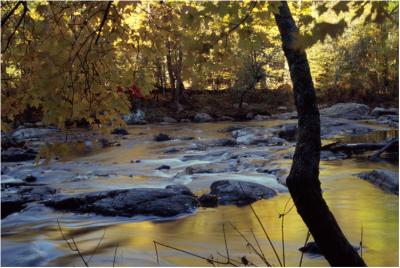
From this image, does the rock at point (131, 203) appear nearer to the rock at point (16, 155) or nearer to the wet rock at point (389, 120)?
the rock at point (16, 155)

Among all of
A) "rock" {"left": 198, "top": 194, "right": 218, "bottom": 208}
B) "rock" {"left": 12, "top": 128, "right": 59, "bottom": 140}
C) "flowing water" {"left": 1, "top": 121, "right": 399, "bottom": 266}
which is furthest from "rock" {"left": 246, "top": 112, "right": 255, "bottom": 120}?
"rock" {"left": 198, "top": 194, "right": 218, "bottom": 208}

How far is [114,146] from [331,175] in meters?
9.73

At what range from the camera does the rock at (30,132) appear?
2264 centimetres

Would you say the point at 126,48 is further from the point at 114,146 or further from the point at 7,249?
the point at 114,146

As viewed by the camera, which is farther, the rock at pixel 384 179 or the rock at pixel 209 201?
the rock at pixel 384 179

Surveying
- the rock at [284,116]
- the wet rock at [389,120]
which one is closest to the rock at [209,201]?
the wet rock at [389,120]

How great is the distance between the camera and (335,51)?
35.3 metres

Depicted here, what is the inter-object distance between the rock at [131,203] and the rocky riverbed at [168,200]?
19 mm

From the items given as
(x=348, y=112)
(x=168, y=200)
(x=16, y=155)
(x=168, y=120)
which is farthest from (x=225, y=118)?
(x=168, y=200)

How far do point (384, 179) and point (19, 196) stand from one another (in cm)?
727

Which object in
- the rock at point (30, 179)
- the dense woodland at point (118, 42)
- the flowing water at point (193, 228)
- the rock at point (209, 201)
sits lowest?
the flowing water at point (193, 228)

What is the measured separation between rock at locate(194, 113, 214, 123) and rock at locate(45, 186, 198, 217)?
64.9ft

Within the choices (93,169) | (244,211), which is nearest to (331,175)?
(244,211)

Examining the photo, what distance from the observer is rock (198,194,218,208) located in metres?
8.56
